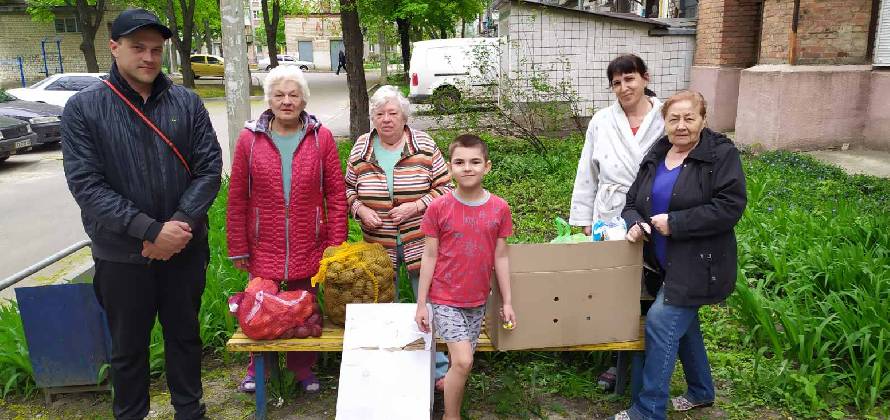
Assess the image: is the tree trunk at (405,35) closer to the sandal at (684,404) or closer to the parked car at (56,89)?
the parked car at (56,89)

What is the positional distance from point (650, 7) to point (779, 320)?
16.0 meters

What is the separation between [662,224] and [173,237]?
6.93 feet

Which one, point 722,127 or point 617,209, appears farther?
point 722,127

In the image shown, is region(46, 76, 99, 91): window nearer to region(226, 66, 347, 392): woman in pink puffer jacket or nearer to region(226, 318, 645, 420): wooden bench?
region(226, 66, 347, 392): woman in pink puffer jacket

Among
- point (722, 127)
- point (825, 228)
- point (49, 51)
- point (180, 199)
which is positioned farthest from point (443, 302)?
point (49, 51)

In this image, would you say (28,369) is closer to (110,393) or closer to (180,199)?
(110,393)

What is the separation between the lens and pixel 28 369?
142 inches

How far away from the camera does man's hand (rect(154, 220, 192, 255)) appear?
108 inches

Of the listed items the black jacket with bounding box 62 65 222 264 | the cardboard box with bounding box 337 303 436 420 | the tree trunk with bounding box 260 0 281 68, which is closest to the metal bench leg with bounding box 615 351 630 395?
the cardboard box with bounding box 337 303 436 420

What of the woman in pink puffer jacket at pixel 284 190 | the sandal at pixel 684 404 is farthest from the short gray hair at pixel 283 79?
the sandal at pixel 684 404

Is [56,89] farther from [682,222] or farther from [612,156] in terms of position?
[682,222]

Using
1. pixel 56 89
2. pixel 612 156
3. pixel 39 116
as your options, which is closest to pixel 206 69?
pixel 56 89

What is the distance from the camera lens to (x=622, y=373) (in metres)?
3.47

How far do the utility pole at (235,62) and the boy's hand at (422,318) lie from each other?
4356mm
